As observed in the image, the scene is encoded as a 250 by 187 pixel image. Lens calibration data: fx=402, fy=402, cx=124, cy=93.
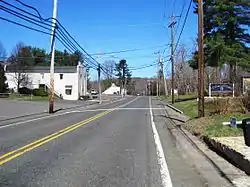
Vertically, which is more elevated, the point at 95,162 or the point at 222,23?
the point at 222,23

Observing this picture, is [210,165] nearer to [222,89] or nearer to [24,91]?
[222,89]

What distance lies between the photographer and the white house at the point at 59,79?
296ft

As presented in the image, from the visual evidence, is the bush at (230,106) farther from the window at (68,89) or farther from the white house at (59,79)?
the window at (68,89)

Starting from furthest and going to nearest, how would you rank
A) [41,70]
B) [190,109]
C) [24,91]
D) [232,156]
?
[41,70] < [24,91] < [190,109] < [232,156]

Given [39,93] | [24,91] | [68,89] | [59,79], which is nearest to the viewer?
[39,93]

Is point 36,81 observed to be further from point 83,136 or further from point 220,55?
point 83,136

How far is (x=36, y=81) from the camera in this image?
93750 millimetres

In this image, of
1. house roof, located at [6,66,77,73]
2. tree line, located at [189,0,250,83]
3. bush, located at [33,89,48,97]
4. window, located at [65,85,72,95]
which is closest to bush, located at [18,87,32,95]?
bush, located at [33,89,48,97]

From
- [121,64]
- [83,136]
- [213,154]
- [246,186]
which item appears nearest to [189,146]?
[213,154]

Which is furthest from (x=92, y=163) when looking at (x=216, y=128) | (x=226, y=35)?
(x=226, y=35)

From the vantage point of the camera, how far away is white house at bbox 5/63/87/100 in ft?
296

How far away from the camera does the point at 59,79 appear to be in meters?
92.1

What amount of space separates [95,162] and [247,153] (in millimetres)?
3581

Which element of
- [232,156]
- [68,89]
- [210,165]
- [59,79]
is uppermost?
[59,79]
